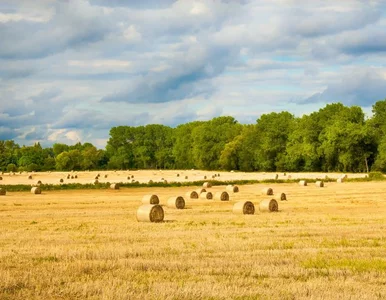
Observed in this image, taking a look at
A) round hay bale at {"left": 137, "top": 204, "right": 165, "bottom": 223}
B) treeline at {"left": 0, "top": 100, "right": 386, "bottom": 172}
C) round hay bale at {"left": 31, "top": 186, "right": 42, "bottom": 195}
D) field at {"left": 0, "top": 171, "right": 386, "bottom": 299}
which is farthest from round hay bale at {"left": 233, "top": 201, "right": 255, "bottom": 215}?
treeline at {"left": 0, "top": 100, "right": 386, "bottom": 172}

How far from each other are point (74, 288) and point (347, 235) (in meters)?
11.1

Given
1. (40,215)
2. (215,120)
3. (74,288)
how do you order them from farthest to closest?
(215,120), (40,215), (74,288)

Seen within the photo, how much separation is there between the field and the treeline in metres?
77.0

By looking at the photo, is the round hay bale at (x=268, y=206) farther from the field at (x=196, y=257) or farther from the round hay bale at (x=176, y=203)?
the round hay bale at (x=176, y=203)

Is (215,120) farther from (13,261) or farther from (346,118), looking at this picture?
(13,261)

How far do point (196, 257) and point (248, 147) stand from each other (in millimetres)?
118466

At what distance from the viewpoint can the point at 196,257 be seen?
620 inches

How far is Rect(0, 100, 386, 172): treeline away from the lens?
105 m

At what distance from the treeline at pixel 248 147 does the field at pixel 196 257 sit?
7697 cm

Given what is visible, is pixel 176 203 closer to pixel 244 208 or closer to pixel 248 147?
pixel 244 208

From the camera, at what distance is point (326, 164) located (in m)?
112

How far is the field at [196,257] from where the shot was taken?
11.8m

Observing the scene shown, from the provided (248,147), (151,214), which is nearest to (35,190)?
(151,214)

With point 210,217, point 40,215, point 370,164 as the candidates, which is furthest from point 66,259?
point 370,164
